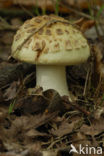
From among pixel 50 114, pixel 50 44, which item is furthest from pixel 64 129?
pixel 50 44

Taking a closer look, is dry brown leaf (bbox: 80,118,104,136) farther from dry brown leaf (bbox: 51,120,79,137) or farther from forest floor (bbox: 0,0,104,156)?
dry brown leaf (bbox: 51,120,79,137)

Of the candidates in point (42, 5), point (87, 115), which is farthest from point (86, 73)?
point (42, 5)

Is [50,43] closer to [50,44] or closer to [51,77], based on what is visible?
[50,44]

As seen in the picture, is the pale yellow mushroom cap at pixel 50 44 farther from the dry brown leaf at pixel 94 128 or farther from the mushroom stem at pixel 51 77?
the dry brown leaf at pixel 94 128

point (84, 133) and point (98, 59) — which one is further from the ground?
point (98, 59)

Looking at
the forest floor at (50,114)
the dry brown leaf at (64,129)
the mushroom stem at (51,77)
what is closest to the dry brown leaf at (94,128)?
the forest floor at (50,114)

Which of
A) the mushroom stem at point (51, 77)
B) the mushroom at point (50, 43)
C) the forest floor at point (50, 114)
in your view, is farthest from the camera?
the mushroom stem at point (51, 77)

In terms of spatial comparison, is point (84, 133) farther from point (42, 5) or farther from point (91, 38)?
point (42, 5)
